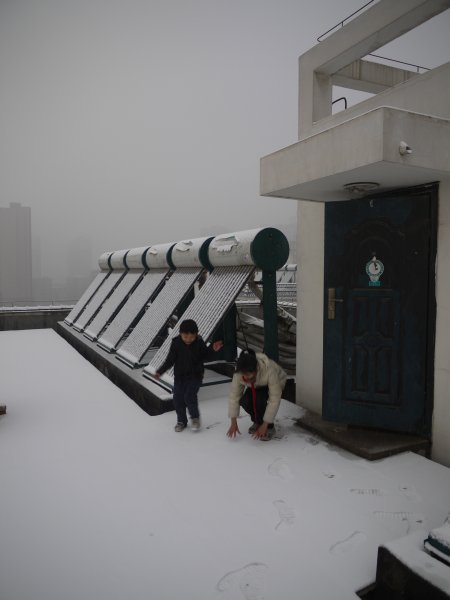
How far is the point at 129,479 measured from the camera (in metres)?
3.48

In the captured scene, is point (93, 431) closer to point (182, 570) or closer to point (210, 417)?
point (210, 417)

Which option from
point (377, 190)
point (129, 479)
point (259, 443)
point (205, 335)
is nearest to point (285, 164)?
point (377, 190)

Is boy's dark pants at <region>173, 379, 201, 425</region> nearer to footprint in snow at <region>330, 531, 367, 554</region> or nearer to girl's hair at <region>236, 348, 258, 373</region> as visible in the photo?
girl's hair at <region>236, 348, 258, 373</region>

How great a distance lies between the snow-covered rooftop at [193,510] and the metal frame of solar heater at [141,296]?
2.61 m

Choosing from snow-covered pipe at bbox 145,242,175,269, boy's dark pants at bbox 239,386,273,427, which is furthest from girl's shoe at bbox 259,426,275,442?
snow-covered pipe at bbox 145,242,175,269

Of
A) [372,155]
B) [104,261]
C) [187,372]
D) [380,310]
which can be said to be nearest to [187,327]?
[187,372]

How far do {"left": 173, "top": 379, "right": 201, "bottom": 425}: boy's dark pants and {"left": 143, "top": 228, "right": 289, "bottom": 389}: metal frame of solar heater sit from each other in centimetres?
65

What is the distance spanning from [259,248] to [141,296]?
3.23 m

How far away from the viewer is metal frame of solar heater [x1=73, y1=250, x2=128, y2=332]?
988 centimetres

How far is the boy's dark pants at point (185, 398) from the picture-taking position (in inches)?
177

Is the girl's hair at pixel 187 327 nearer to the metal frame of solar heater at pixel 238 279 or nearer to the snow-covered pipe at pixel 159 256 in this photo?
the metal frame of solar heater at pixel 238 279

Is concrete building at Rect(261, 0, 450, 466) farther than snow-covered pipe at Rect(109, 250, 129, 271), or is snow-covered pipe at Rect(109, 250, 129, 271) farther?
snow-covered pipe at Rect(109, 250, 129, 271)

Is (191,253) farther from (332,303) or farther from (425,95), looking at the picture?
(425,95)

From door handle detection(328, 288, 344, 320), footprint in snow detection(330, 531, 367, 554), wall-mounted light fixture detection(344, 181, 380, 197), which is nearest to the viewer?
footprint in snow detection(330, 531, 367, 554)
